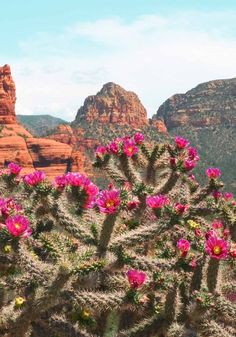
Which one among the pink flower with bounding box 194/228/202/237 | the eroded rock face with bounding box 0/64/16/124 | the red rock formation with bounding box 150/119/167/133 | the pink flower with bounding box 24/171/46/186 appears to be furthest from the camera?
the red rock formation with bounding box 150/119/167/133

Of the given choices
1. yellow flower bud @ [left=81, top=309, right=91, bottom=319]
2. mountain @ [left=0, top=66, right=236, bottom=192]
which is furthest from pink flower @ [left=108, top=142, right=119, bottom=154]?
mountain @ [left=0, top=66, right=236, bottom=192]

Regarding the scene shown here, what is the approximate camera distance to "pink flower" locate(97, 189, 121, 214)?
18.3ft

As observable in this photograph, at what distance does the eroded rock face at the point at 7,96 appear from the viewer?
11962 centimetres

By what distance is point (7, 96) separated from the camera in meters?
126

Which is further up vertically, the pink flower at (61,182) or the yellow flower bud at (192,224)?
the pink flower at (61,182)

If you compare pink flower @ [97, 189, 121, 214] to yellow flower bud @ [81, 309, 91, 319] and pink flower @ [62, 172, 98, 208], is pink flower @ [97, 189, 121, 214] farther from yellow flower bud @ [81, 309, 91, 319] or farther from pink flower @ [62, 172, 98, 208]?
yellow flower bud @ [81, 309, 91, 319]

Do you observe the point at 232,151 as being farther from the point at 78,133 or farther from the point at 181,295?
the point at 181,295

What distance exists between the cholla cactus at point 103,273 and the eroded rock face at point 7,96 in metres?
116

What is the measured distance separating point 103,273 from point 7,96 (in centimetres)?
12407

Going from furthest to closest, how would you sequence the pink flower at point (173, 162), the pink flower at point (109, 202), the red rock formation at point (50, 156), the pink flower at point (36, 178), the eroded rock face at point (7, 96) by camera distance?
the eroded rock face at point (7, 96) → the red rock formation at point (50, 156) → the pink flower at point (173, 162) → the pink flower at point (36, 178) → the pink flower at point (109, 202)

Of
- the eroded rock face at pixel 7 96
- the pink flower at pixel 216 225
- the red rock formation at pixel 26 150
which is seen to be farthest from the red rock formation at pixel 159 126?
the pink flower at pixel 216 225

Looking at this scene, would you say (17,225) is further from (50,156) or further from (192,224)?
(50,156)

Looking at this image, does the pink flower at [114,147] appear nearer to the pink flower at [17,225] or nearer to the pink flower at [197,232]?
the pink flower at [197,232]

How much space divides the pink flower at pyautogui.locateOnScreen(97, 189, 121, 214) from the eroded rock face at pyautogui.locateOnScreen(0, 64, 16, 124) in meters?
117
